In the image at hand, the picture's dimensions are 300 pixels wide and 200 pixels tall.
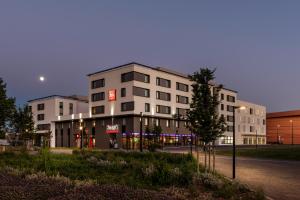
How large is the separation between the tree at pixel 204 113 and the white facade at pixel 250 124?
84.7 meters

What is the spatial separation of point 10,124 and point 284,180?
141 ft

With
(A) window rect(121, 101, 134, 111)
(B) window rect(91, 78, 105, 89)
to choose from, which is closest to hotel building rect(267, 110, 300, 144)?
(A) window rect(121, 101, 134, 111)

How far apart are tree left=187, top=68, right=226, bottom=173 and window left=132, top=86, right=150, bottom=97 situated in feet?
158

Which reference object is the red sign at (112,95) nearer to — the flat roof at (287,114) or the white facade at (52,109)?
the white facade at (52,109)

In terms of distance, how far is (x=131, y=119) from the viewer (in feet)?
220

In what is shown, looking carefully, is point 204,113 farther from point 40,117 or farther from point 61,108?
point 40,117

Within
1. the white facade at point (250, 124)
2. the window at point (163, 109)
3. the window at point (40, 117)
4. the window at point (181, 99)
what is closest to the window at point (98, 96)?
the window at point (163, 109)

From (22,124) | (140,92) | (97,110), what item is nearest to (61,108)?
(97,110)

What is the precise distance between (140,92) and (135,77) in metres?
3.36

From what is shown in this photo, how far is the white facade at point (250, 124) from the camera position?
4147 inches

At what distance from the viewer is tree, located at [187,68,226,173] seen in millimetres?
18466

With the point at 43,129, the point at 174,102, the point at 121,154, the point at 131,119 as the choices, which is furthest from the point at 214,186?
the point at 43,129

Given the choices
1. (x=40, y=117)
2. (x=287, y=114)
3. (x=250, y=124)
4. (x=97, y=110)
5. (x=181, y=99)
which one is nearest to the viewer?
(x=97, y=110)

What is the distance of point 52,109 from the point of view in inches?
3743
